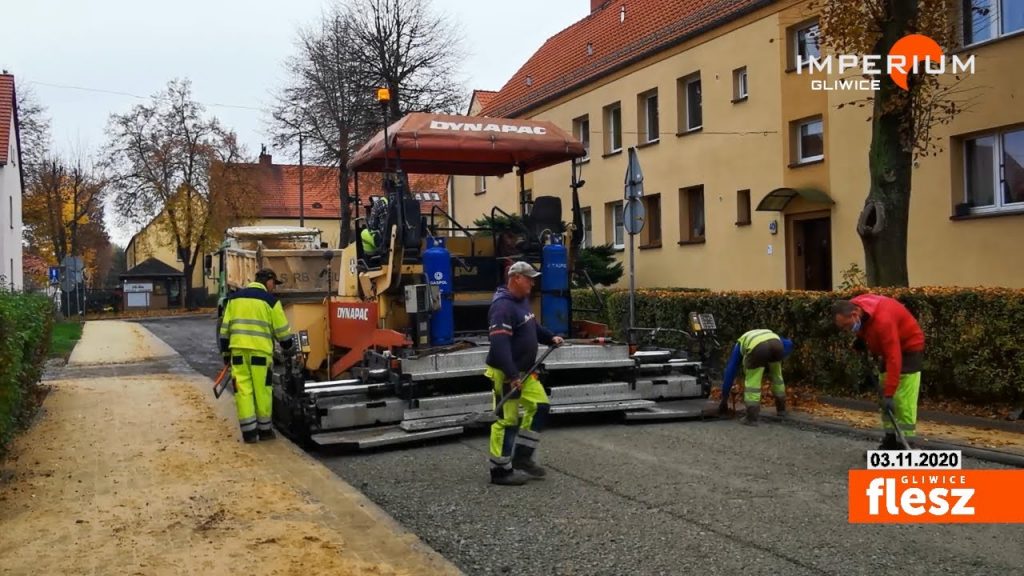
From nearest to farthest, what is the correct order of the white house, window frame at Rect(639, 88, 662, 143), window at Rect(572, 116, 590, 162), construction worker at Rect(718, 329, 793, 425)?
construction worker at Rect(718, 329, 793, 425), window frame at Rect(639, 88, 662, 143), the white house, window at Rect(572, 116, 590, 162)

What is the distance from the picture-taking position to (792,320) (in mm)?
11406

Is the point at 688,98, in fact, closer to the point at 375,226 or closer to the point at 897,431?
the point at 375,226

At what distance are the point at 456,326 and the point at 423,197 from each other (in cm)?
140

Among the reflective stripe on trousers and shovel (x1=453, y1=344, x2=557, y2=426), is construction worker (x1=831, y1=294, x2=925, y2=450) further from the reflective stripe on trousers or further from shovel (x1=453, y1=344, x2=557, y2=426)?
the reflective stripe on trousers

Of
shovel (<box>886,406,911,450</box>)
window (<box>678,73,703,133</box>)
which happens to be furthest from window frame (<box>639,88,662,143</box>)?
shovel (<box>886,406,911,450</box>)

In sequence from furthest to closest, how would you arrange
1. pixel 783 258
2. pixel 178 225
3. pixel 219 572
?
pixel 178 225, pixel 783 258, pixel 219 572

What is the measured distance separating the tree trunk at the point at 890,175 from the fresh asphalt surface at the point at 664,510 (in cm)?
441

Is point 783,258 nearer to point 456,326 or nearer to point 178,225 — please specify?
point 456,326

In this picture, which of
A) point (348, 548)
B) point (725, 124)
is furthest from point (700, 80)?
point (348, 548)

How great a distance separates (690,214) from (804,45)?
5445 millimetres

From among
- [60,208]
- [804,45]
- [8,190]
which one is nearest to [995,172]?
[804,45]

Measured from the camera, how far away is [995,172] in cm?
1499

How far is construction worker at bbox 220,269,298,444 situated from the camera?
28.8 ft

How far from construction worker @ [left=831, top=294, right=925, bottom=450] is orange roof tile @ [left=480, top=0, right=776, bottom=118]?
13971 mm
